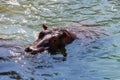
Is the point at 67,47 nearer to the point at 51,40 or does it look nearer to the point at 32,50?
the point at 51,40

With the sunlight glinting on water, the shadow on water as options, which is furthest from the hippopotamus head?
the sunlight glinting on water

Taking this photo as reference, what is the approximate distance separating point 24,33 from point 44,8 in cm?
222

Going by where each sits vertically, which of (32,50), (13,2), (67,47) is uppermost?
(13,2)

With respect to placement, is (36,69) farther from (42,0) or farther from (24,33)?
(42,0)

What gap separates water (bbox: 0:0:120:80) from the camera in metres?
6.89

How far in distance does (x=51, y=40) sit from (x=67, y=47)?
0.56 meters

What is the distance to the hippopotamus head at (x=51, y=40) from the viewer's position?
24.6 ft

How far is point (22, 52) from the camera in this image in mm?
7363

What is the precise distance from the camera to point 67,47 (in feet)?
27.2

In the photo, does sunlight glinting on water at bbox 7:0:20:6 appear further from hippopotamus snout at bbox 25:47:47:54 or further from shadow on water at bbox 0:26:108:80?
hippopotamus snout at bbox 25:47:47:54

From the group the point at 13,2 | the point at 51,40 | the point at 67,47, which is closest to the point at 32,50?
the point at 51,40

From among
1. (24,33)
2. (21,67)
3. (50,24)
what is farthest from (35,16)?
(21,67)

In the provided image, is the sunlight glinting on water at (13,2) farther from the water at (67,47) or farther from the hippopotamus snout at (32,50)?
the hippopotamus snout at (32,50)

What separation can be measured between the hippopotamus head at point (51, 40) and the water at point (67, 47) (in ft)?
0.47
